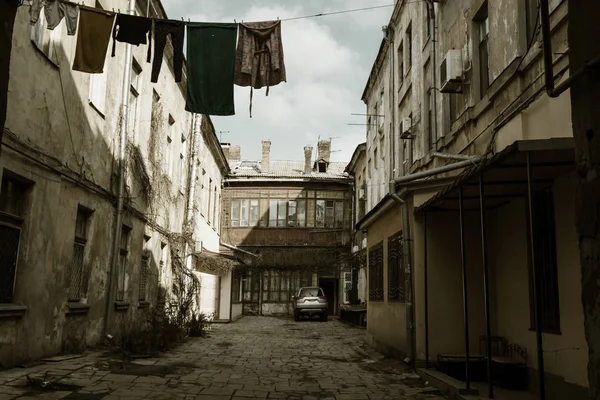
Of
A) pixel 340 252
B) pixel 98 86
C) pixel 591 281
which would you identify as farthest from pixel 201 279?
pixel 591 281

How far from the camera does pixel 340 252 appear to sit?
34844 mm

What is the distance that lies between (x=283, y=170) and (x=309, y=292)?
49.9ft

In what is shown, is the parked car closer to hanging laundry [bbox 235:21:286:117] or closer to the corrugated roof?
the corrugated roof

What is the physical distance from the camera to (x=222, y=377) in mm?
9461

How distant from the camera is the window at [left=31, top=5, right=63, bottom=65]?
926 centimetres

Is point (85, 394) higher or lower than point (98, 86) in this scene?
lower

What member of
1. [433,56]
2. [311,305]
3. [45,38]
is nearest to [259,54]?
[45,38]

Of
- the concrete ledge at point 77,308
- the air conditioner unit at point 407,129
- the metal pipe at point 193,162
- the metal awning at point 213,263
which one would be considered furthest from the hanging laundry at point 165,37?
the metal awning at point 213,263

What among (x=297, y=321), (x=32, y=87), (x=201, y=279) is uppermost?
(x=32, y=87)

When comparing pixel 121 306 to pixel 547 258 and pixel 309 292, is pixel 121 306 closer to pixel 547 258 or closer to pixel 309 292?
pixel 547 258

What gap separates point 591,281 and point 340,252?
31.7 metres

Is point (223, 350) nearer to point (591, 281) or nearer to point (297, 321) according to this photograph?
point (591, 281)

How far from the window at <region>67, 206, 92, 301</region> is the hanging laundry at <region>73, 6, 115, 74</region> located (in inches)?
132

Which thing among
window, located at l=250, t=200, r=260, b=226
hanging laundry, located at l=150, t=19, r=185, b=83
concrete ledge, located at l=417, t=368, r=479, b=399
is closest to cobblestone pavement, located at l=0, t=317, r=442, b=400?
concrete ledge, located at l=417, t=368, r=479, b=399
